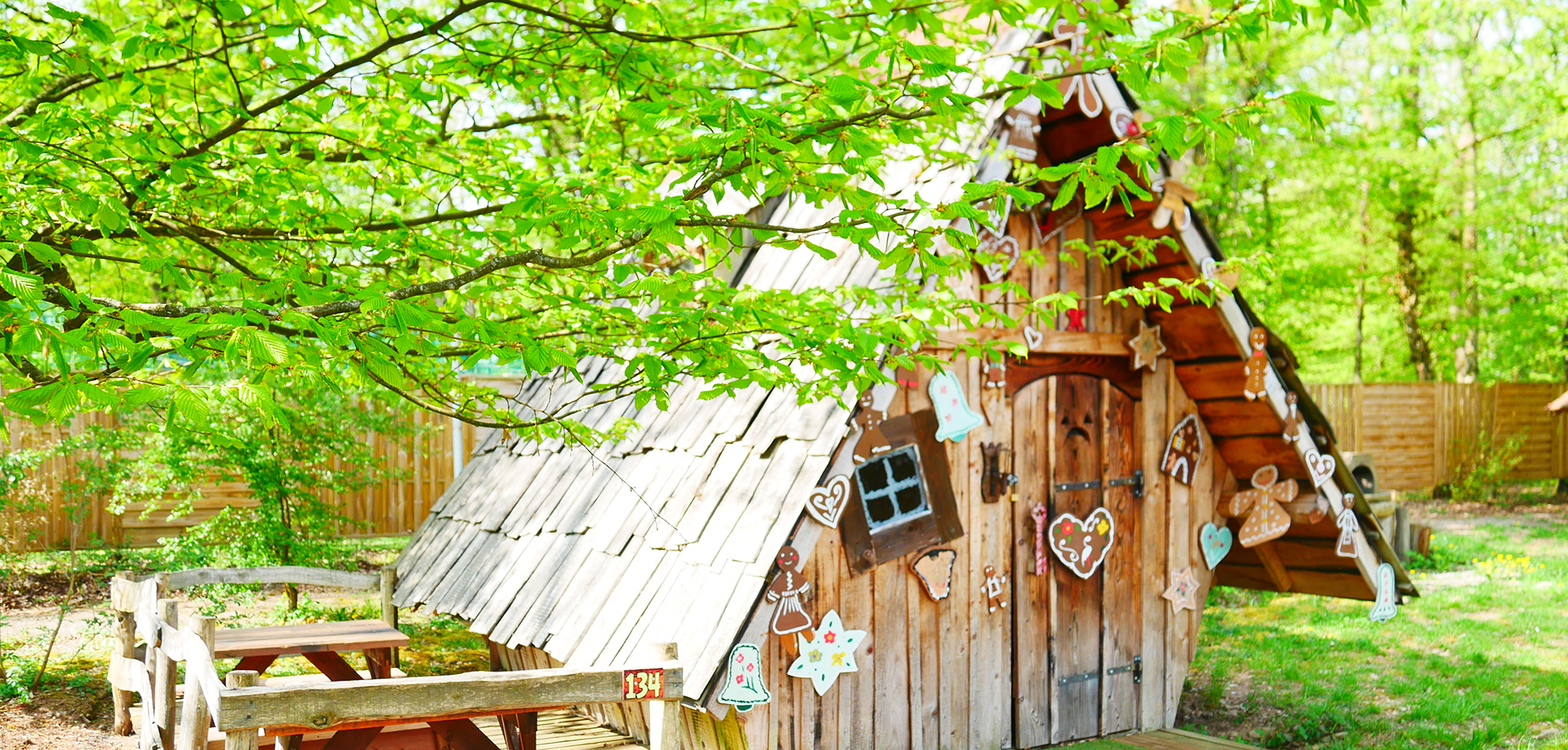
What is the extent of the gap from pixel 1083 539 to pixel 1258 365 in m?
1.42

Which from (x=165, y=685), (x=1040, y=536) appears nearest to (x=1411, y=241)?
(x=1040, y=536)

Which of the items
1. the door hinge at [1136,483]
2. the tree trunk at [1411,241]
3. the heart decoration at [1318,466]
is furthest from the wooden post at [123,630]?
the tree trunk at [1411,241]

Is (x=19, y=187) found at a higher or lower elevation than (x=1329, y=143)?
lower

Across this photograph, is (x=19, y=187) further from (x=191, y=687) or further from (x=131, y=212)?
(x=191, y=687)

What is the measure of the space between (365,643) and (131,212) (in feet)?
7.56

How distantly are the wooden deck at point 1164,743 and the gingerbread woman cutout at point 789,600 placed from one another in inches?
90.3

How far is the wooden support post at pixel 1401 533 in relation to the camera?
1298 cm

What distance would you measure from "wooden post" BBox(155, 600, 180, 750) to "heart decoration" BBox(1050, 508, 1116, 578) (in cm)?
456

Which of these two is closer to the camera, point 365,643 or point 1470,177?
point 365,643

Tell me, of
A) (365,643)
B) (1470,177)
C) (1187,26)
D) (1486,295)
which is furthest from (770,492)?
(1486,295)

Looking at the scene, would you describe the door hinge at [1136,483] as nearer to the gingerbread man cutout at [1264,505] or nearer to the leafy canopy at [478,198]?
the gingerbread man cutout at [1264,505]

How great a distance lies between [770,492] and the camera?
488cm

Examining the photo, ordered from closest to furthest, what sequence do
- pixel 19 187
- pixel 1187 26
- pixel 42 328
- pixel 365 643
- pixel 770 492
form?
pixel 42 328 < pixel 1187 26 < pixel 19 187 < pixel 770 492 < pixel 365 643

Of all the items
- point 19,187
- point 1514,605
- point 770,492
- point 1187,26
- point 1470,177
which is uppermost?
point 1470,177
